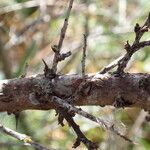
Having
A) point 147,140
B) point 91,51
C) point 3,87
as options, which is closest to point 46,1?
point 91,51

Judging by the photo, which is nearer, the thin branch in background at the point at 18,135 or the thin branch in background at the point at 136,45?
the thin branch in background at the point at 136,45

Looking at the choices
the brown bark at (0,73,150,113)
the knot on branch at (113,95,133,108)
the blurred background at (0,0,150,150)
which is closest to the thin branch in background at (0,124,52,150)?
the brown bark at (0,73,150,113)

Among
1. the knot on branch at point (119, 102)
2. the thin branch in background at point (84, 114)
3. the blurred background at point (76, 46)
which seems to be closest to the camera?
the thin branch in background at point (84, 114)

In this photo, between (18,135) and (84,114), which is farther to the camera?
(18,135)

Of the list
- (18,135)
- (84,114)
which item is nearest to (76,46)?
(18,135)

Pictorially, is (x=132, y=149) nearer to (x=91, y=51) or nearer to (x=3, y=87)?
(x=91, y=51)

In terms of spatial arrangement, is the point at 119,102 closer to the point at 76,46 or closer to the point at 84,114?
the point at 84,114

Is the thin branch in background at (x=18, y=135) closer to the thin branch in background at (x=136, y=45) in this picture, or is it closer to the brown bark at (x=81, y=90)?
the brown bark at (x=81, y=90)

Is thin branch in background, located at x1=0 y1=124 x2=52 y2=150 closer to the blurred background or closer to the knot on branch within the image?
the knot on branch

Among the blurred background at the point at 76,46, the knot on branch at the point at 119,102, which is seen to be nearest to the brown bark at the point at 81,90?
the knot on branch at the point at 119,102

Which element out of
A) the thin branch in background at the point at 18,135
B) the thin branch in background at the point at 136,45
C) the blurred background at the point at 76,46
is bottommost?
the thin branch in background at the point at 18,135
